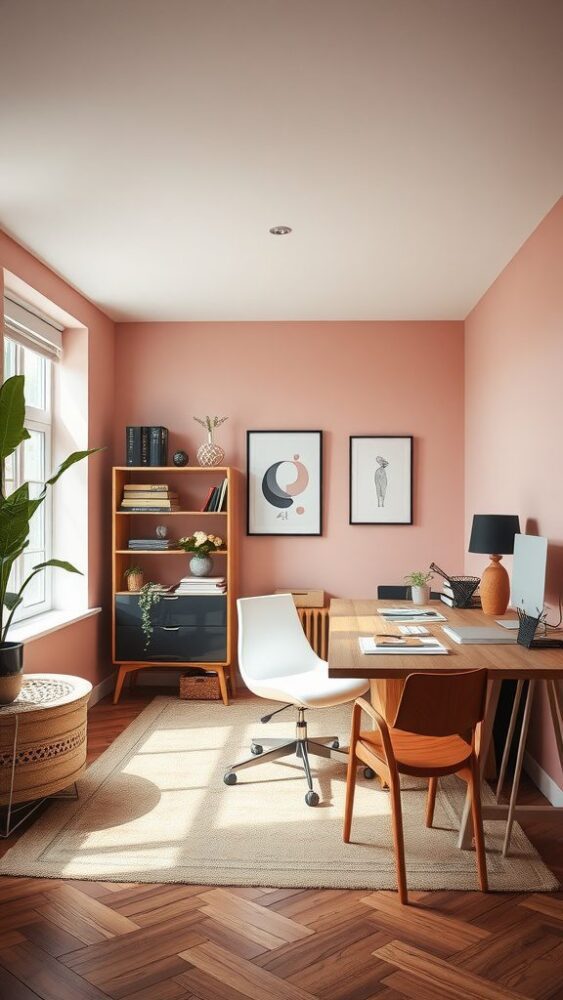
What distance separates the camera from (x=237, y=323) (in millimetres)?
5516

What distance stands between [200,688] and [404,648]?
2612 mm

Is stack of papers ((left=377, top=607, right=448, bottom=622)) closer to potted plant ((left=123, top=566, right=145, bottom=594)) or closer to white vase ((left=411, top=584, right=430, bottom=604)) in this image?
white vase ((left=411, top=584, right=430, bottom=604))

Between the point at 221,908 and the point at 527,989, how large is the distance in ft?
3.11

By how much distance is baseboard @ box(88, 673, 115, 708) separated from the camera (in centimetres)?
496

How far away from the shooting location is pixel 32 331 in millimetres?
4359

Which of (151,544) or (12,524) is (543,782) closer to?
(12,524)

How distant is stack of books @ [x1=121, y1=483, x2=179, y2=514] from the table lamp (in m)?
2.20

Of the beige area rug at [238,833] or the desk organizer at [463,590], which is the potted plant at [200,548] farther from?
the desk organizer at [463,590]

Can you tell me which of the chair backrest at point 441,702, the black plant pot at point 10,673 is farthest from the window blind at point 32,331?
the chair backrest at point 441,702

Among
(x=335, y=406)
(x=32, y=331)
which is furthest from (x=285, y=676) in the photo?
(x=32, y=331)

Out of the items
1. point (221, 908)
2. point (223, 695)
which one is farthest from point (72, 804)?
point (223, 695)

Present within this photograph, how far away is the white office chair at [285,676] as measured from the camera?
3404 millimetres

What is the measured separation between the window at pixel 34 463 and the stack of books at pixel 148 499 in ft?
1.76

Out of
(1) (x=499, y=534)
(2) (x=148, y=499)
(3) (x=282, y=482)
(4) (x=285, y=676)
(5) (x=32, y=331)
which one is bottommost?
(4) (x=285, y=676)
